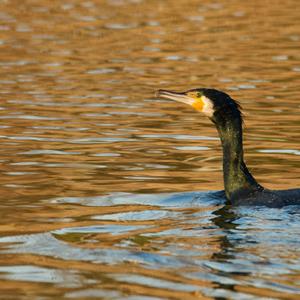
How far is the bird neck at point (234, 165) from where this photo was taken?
11.0m

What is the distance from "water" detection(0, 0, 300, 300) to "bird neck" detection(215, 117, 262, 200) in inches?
10.4

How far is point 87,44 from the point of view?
25391 mm

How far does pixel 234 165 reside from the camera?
442 inches

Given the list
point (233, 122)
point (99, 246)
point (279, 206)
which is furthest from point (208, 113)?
point (99, 246)

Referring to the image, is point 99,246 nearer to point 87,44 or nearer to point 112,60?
point 112,60

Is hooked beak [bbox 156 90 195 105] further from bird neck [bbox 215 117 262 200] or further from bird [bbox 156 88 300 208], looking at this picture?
bird neck [bbox 215 117 262 200]

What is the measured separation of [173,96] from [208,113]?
1.29 ft

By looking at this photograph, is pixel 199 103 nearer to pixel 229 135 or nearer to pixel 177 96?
pixel 177 96

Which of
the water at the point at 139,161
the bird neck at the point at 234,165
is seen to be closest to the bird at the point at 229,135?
the bird neck at the point at 234,165

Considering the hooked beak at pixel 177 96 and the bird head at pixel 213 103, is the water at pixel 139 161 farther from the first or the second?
the hooked beak at pixel 177 96

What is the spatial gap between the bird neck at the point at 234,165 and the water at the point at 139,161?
265 mm

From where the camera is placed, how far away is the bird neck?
11.0m

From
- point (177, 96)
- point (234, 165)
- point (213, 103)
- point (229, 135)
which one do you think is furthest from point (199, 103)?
point (234, 165)

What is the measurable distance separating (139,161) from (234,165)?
2457mm
